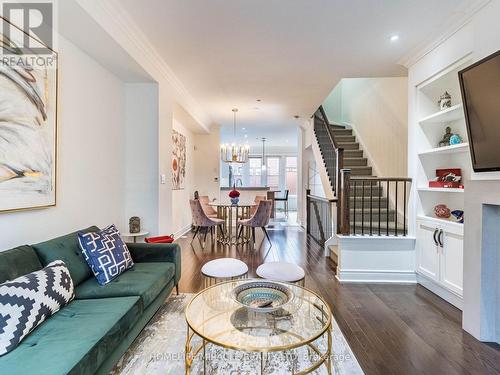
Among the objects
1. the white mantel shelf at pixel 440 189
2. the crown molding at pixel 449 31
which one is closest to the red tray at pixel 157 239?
the white mantel shelf at pixel 440 189

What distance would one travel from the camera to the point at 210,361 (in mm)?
1815

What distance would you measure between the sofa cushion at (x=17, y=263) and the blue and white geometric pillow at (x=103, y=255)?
32 cm

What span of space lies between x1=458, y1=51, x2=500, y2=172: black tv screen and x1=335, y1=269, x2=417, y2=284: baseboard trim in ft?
5.46

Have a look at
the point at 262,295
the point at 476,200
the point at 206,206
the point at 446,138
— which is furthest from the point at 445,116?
the point at 206,206

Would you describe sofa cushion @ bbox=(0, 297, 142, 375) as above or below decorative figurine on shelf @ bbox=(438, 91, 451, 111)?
below

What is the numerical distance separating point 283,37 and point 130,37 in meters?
1.60

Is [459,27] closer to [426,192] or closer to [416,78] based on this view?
[416,78]

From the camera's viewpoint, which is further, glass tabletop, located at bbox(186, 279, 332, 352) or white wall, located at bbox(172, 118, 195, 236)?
white wall, located at bbox(172, 118, 195, 236)

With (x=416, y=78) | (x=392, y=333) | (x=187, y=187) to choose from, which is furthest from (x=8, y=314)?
(x=187, y=187)

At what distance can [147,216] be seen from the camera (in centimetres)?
362

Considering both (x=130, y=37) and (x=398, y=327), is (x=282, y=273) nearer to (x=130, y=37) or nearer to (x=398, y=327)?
(x=398, y=327)

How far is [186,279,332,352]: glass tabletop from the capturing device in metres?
1.59

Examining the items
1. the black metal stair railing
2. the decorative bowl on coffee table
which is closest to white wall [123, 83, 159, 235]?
the decorative bowl on coffee table

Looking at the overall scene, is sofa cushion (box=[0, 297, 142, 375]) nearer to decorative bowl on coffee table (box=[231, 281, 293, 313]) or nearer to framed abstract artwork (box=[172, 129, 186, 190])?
decorative bowl on coffee table (box=[231, 281, 293, 313])
